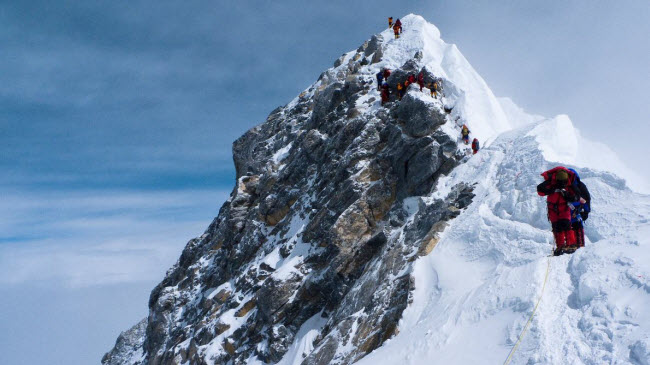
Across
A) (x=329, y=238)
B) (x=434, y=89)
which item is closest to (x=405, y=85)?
(x=434, y=89)

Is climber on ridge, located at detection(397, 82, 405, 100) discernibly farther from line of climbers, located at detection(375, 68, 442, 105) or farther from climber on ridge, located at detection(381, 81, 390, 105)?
climber on ridge, located at detection(381, 81, 390, 105)

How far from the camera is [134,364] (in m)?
50.6

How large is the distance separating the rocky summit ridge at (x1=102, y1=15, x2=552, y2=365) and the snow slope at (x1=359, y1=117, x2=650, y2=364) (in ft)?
4.55

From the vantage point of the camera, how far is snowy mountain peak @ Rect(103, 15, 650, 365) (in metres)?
7.96

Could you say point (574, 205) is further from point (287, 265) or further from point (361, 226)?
point (287, 265)

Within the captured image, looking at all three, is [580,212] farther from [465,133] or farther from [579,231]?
[465,133]

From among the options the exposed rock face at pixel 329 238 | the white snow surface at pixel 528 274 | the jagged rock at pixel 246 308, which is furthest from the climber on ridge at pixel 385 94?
the jagged rock at pixel 246 308

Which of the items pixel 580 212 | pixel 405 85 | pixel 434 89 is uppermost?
pixel 405 85

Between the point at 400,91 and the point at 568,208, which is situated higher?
the point at 400,91

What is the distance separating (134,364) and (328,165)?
136ft

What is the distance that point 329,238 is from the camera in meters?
22.7

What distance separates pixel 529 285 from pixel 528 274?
0.46 meters

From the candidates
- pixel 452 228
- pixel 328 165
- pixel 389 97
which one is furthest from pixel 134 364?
pixel 452 228

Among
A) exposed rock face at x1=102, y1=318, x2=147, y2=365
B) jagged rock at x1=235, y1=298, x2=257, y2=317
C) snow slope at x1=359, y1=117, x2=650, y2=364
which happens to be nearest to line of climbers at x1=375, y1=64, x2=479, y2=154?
snow slope at x1=359, y1=117, x2=650, y2=364
